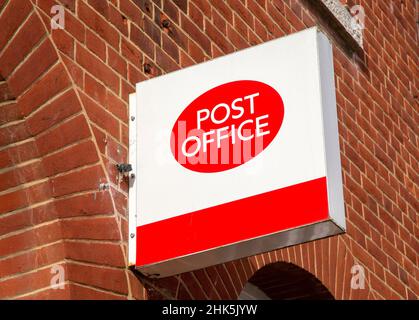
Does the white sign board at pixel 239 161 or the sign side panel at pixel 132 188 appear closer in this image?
the white sign board at pixel 239 161

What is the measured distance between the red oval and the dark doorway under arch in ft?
5.36

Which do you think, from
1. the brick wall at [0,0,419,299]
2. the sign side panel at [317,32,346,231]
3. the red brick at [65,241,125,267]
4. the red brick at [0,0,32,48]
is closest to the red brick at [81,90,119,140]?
the brick wall at [0,0,419,299]

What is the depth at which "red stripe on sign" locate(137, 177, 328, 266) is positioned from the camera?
425cm

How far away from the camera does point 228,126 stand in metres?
4.46

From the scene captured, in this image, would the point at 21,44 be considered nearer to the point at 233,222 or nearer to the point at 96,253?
the point at 96,253

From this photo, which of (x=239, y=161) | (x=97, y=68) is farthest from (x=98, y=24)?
(x=239, y=161)

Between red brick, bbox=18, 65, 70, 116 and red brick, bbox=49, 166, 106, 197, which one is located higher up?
red brick, bbox=18, 65, 70, 116

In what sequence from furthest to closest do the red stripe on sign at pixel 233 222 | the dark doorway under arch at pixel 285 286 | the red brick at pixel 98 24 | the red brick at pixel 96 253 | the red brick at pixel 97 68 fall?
the dark doorway under arch at pixel 285 286
the red brick at pixel 98 24
the red brick at pixel 97 68
the red brick at pixel 96 253
the red stripe on sign at pixel 233 222

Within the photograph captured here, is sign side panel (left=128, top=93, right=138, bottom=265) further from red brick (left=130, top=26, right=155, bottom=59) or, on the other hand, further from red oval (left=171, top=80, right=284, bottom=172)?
red brick (left=130, top=26, right=155, bottom=59)

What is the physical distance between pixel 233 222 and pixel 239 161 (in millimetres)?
238

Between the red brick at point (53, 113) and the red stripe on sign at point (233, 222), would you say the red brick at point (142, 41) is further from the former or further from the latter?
the red stripe on sign at point (233, 222)

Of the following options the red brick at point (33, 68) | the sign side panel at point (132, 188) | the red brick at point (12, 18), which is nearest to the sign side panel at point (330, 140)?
the sign side panel at point (132, 188)

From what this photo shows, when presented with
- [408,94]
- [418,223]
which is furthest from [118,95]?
[408,94]

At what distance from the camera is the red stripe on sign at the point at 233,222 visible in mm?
4250
